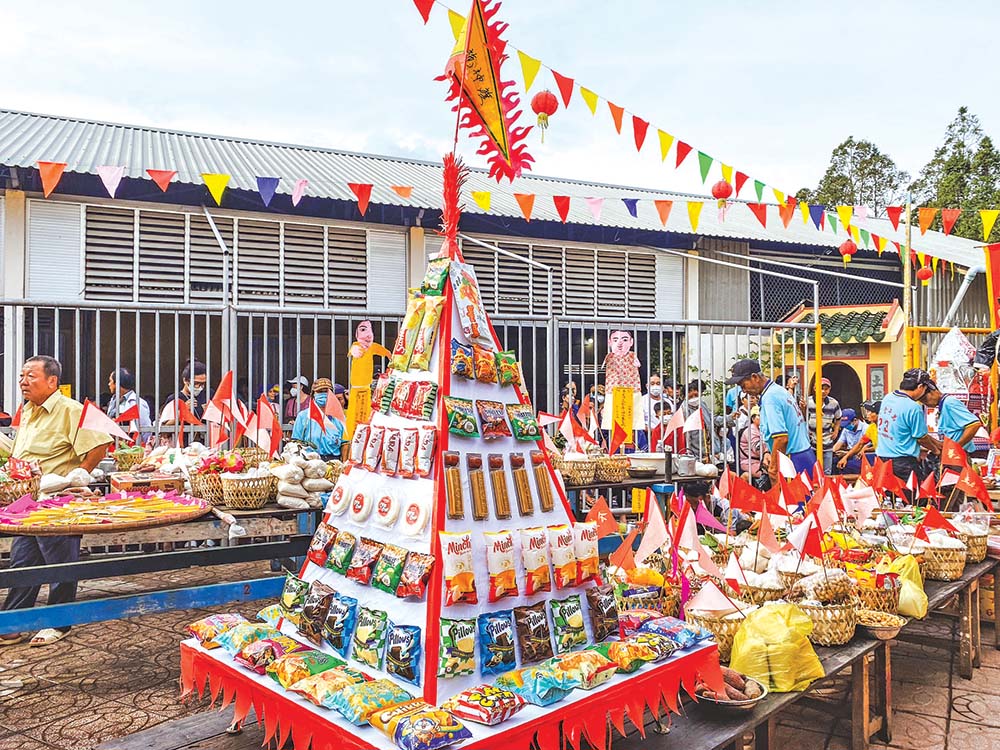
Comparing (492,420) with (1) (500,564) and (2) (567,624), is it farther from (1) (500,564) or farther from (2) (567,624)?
(2) (567,624)

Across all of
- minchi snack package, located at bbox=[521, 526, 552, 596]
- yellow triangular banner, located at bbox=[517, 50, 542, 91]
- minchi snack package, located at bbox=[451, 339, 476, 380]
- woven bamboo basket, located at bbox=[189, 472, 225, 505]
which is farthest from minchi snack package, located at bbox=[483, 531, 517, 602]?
yellow triangular banner, located at bbox=[517, 50, 542, 91]

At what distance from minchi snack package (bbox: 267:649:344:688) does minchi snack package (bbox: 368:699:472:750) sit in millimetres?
360

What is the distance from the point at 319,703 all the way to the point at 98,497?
7.88 feet

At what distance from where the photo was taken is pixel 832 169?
3544 centimetres

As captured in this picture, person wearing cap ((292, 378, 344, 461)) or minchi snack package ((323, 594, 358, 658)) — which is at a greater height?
person wearing cap ((292, 378, 344, 461))

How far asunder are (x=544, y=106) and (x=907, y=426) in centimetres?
399

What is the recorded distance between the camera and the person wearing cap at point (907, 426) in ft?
21.1

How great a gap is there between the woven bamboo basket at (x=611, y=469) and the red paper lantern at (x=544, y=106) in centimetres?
250

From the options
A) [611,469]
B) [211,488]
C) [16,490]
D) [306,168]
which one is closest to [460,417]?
[211,488]

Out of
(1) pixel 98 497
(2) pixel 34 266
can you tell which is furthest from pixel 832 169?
(1) pixel 98 497

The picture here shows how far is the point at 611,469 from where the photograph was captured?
5.03 meters

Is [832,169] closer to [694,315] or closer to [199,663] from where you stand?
[694,315]

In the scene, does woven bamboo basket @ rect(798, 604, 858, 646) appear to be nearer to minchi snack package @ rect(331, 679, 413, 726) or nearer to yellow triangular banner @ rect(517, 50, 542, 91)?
minchi snack package @ rect(331, 679, 413, 726)

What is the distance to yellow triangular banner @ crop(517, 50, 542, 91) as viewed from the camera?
4.94 metres
